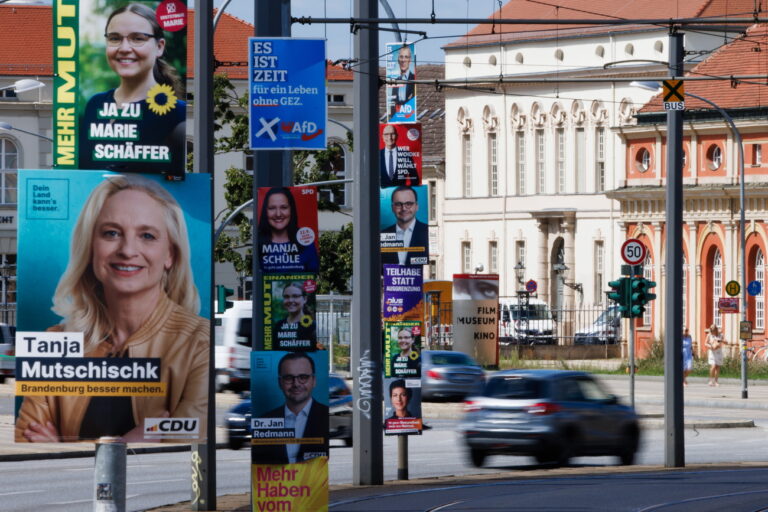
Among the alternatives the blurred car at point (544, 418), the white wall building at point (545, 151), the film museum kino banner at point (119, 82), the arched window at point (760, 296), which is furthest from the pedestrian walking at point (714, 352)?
the film museum kino banner at point (119, 82)

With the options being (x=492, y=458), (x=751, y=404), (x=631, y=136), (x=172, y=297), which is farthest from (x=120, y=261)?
(x=631, y=136)

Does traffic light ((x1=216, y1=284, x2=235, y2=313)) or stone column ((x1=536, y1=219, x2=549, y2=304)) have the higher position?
stone column ((x1=536, y1=219, x2=549, y2=304))

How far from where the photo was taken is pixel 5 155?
77.0 m

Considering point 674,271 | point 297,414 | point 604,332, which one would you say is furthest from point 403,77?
point 604,332

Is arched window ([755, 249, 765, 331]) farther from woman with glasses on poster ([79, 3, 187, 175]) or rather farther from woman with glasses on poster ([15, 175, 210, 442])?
woman with glasses on poster ([15, 175, 210, 442])

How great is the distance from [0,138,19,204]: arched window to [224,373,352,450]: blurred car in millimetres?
49166

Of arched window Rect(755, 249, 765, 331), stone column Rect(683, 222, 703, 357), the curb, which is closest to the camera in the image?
the curb

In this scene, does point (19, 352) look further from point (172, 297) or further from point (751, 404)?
point (751, 404)

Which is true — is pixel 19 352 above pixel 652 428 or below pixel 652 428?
above

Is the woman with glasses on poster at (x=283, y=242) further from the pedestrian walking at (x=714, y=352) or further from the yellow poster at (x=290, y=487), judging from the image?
the pedestrian walking at (x=714, y=352)

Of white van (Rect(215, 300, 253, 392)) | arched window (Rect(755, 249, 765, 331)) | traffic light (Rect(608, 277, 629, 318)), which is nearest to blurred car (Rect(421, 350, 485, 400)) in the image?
white van (Rect(215, 300, 253, 392))

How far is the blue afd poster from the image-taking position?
15.3 m

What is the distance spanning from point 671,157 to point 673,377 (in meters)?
3.01

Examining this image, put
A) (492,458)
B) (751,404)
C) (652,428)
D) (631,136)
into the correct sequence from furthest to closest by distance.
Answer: (631,136)
(751,404)
(652,428)
(492,458)
